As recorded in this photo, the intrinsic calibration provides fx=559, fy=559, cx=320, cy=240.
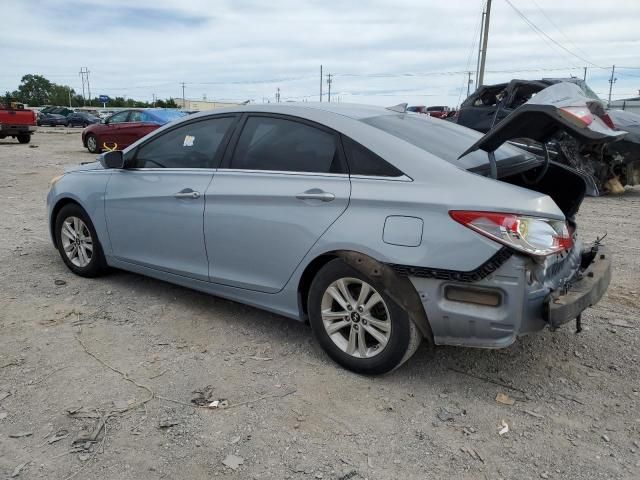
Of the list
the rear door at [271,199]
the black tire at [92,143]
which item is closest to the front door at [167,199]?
the rear door at [271,199]

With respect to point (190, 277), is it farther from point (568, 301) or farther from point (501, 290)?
point (568, 301)

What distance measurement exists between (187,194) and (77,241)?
166 cm

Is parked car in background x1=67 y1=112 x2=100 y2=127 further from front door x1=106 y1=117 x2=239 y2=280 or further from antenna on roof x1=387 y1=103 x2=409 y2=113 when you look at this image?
antenna on roof x1=387 y1=103 x2=409 y2=113

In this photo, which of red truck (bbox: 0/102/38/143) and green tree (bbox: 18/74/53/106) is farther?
green tree (bbox: 18/74/53/106)

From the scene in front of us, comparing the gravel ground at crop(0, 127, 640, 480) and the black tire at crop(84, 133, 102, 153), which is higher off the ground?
the black tire at crop(84, 133, 102, 153)

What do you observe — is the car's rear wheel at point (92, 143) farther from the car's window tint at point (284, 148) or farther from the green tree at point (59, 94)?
the green tree at point (59, 94)

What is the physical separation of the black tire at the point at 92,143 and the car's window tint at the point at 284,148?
15420 mm

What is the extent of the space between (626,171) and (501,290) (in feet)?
25.8

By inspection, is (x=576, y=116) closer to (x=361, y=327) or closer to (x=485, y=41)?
(x=361, y=327)

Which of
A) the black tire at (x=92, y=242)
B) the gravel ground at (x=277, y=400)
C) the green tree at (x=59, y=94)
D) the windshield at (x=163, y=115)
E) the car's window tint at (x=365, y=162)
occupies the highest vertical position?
the green tree at (x=59, y=94)

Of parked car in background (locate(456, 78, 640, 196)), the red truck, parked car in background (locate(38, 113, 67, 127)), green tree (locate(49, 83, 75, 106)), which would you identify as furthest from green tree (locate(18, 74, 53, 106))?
parked car in background (locate(456, 78, 640, 196))

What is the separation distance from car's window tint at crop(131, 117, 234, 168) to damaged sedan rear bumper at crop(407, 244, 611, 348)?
71.6 inches

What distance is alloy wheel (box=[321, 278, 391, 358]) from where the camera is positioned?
10.0 ft

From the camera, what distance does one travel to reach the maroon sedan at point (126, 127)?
16.3 m
